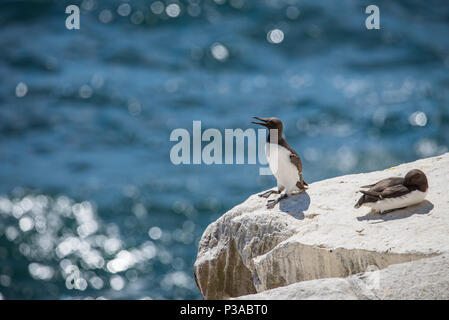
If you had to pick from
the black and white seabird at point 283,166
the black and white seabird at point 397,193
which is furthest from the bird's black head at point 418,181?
the black and white seabird at point 283,166

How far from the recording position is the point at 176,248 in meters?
17.8

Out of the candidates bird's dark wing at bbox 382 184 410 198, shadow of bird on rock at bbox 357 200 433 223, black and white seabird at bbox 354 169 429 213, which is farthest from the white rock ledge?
bird's dark wing at bbox 382 184 410 198

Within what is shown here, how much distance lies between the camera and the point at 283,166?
7.24 meters

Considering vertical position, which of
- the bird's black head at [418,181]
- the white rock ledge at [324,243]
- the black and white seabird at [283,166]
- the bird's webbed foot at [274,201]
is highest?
the black and white seabird at [283,166]

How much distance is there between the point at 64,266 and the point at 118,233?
1.97m

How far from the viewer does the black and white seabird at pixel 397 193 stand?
594 centimetres

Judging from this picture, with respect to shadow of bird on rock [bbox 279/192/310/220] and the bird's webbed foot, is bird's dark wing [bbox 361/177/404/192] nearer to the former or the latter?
shadow of bird on rock [bbox 279/192/310/220]

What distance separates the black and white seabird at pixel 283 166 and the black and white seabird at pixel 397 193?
1.16 meters

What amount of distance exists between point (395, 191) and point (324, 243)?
827 millimetres

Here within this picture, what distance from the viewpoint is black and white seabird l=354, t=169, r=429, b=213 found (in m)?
5.94

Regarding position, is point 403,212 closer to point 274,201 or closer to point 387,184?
point 387,184

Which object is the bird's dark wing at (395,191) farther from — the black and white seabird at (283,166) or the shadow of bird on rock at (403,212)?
the black and white seabird at (283,166)
